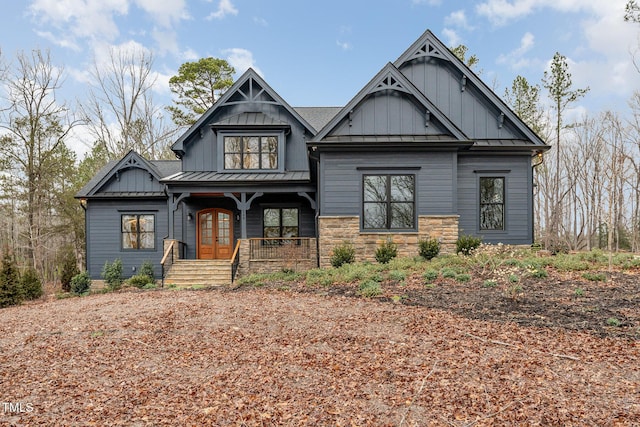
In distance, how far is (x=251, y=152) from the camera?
1552 centimetres

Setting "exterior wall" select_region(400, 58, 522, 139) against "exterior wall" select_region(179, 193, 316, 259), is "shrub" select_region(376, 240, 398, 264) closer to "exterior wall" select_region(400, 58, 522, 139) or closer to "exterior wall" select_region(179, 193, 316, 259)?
"exterior wall" select_region(179, 193, 316, 259)

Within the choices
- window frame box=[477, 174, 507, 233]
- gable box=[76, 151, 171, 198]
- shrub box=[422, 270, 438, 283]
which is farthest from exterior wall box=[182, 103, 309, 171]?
shrub box=[422, 270, 438, 283]

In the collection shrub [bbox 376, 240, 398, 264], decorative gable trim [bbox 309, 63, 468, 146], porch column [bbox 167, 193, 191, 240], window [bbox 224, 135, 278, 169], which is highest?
decorative gable trim [bbox 309, 63, 468, 146]

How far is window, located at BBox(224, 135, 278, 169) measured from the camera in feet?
50.7

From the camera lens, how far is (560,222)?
2717cm

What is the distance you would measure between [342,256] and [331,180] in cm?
257

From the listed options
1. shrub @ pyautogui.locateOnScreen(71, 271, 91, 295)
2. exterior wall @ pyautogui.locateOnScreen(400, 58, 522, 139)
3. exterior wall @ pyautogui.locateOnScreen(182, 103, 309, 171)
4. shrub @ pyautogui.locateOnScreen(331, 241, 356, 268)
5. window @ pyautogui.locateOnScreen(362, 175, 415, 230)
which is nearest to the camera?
shrub @ pyautogui.locateOnScreen(331, 241, 356, 268)

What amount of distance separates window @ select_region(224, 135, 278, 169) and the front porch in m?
3.53

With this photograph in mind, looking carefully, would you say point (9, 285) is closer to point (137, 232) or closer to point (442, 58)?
point (137, 232)

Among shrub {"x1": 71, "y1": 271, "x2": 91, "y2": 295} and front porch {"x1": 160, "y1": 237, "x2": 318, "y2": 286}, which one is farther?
shrub {"x1": 71, "y1": 271, "x2": 91, "y2": 295}

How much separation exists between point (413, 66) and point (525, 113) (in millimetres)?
15023

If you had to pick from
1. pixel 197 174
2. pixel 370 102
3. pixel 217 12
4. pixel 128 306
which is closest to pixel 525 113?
pixel 370 102

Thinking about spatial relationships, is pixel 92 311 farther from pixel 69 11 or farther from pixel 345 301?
pixel 69 11

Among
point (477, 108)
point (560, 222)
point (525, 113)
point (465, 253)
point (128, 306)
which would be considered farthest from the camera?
point (560, 222)
